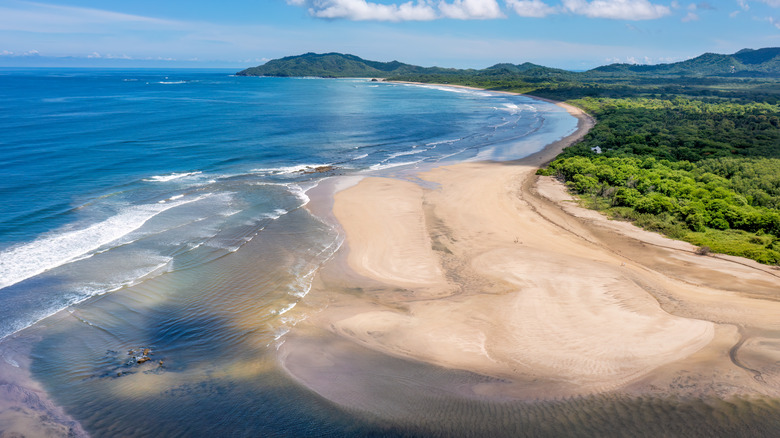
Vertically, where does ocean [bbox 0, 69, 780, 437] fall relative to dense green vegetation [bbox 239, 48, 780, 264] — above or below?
below

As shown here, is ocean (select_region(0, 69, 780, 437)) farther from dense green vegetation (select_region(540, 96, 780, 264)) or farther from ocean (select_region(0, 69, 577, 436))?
dense green vegetation (select_region(540, 96, 780, 264))

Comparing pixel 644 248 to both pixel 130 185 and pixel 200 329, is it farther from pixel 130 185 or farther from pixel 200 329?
pixel 130 185

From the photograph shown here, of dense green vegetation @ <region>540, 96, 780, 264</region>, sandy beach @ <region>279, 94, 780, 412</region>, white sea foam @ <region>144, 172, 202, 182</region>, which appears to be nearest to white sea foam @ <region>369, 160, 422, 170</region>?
dense green vegetation @ <region>540, 96, 780, 264</region>

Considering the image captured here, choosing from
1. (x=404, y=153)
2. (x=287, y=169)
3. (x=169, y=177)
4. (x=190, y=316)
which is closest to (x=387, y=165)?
(x=404, y=153)

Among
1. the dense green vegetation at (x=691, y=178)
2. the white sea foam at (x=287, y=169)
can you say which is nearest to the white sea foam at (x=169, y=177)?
the white sea foam at (x=287, y=169)

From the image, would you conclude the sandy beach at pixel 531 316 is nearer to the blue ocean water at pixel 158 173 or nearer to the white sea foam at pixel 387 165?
the blue ocean water at pixel 158 173

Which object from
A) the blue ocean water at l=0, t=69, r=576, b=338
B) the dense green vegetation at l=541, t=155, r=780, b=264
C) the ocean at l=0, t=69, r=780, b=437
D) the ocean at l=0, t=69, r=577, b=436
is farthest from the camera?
the dense green vegetation at l=541, t=155, r=780, b=264

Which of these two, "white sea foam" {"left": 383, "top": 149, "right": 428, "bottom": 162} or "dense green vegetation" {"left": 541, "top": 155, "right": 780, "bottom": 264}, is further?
"white sea foam" {"left": 383, "top": 149, "right": 428, "bottom": 162}

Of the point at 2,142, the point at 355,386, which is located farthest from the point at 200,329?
the point at 2,142
